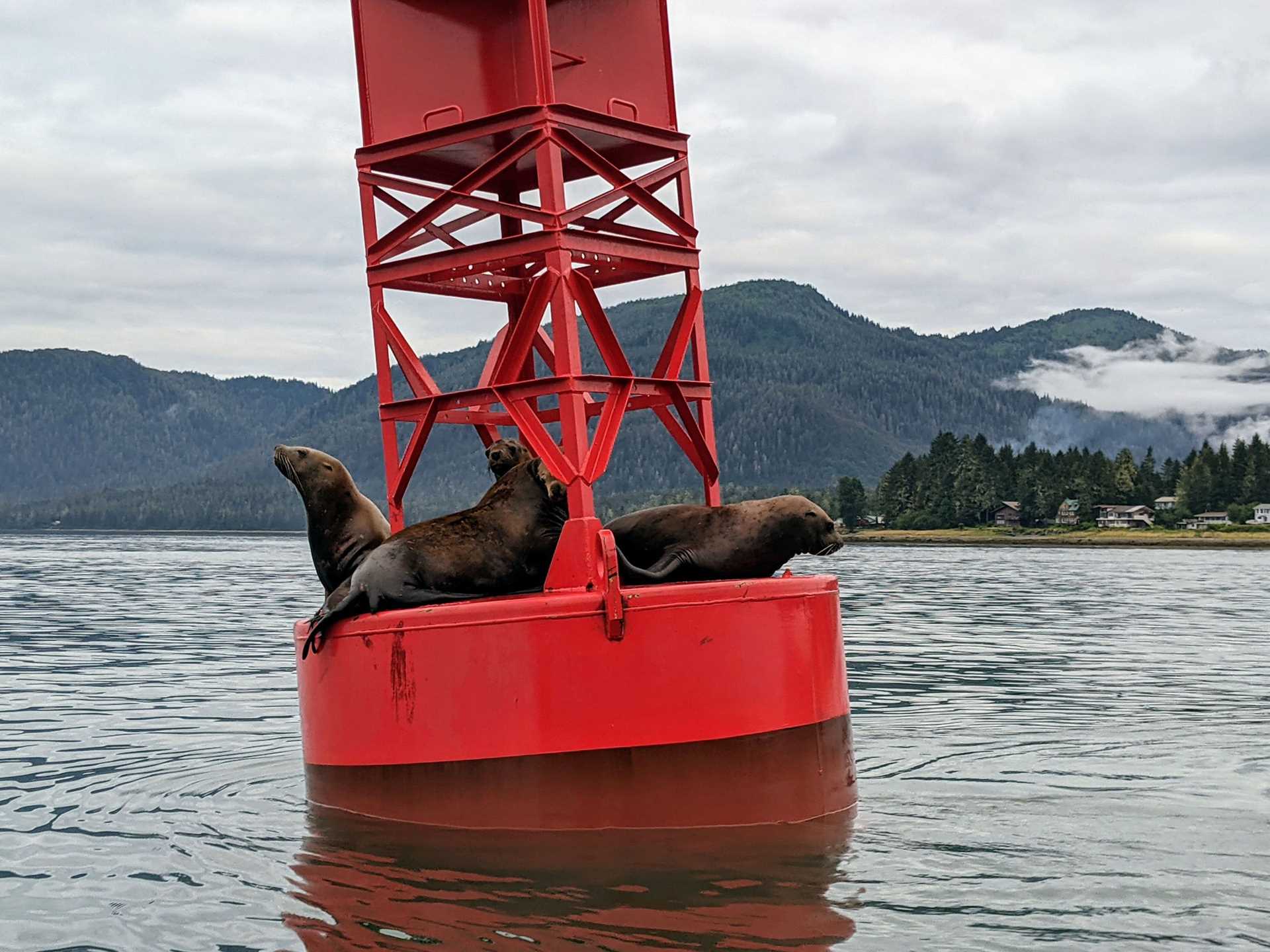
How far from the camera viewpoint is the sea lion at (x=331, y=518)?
13219mm

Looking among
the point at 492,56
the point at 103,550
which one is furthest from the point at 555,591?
the point at 103,550

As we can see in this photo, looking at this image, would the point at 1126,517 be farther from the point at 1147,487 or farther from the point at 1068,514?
the point at 1147,487

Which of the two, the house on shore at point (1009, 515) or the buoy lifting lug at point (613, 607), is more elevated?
the buoy lifting lug at point (613, 607)

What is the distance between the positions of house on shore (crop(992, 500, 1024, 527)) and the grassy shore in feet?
9.24

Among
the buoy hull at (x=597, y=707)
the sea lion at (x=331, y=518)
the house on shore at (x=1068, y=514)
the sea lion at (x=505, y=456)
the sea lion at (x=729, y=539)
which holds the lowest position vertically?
the house on shore at (x=1068, y=514)

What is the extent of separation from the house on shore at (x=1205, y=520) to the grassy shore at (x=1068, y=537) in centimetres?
528

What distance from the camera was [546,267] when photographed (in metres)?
13.2

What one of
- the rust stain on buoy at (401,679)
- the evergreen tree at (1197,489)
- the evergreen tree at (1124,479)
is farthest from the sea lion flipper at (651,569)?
the evergreen tree at (1124,479)

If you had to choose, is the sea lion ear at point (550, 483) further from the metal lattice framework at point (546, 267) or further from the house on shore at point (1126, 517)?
the house on shore at point (1126, 517)

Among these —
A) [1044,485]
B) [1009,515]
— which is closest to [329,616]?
[1044,485]

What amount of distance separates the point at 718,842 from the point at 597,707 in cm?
126

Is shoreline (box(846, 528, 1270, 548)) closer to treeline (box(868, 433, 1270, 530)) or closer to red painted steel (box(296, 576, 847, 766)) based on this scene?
treeline (box(868, 433, 1270, 530))

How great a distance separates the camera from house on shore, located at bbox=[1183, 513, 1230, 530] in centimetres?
15094

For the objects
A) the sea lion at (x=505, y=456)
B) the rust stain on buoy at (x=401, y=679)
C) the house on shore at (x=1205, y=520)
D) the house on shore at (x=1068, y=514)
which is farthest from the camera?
the house on shore at (x=1068, y=514)
